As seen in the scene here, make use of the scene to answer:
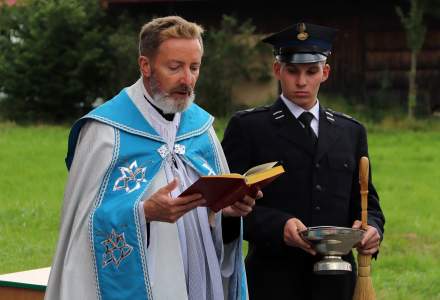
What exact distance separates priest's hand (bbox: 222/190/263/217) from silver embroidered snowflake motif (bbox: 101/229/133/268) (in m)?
0.40

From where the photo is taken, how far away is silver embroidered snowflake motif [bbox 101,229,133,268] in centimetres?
417

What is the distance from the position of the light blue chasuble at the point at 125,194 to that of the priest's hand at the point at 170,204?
0.44 feet

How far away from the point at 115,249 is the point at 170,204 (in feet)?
1.29

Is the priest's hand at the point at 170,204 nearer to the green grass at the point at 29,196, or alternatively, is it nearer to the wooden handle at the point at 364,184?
the wooden handle at the point at 364,184

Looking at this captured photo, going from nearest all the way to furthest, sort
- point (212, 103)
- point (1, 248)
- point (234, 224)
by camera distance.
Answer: point (234, 224) < point (1, 248) < point (212, 103)

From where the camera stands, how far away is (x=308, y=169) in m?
4.84

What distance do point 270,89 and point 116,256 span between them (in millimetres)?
19988

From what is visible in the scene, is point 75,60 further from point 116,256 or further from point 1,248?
point 116,256

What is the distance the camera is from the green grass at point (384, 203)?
9.27 metres

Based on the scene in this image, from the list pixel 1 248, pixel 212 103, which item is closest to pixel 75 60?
pixel 212 103

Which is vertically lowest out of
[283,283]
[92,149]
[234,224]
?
[283,283]

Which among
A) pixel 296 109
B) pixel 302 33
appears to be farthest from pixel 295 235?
pixel 302 33

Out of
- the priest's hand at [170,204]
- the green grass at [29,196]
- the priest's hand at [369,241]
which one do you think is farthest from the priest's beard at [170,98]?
the green grass at [29,196]

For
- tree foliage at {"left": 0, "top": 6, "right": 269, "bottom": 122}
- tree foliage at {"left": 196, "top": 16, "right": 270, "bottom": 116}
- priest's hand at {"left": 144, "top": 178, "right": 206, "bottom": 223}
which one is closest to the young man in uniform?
priest's hand at {"left": 144, "top": 178, "right": 206, "bottom": 223}
